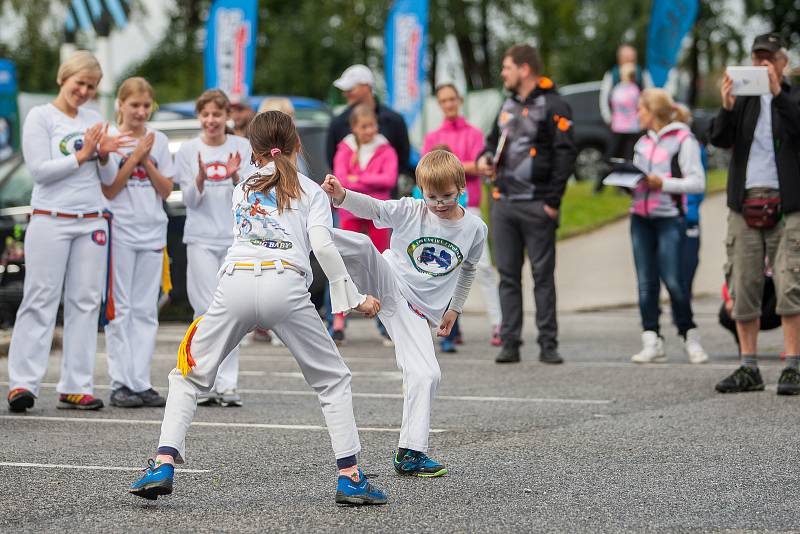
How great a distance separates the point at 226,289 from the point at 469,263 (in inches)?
54.8

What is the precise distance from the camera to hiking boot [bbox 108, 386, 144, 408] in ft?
27.9

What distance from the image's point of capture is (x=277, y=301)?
5512 millimetres

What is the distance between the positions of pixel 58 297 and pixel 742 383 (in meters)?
4.24

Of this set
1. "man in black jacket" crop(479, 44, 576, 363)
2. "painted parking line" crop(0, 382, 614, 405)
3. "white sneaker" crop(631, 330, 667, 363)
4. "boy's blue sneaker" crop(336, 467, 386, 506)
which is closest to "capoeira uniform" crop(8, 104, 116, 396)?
"painted parking line" crop(0, 382, 614, 405)

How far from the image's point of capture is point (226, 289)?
5.55 m

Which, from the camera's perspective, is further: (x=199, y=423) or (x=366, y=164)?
(x=366, y=164)

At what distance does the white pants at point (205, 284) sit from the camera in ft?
28.0

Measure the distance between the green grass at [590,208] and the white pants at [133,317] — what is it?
11558 millimetres

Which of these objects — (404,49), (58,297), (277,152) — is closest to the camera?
(277,152)

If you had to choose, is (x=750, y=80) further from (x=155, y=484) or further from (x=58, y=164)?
(x=155, y=484)

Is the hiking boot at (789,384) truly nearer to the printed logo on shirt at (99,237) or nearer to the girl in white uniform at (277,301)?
the girl in white uniform at (277,301)

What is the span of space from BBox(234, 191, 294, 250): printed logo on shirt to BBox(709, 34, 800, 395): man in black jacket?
13.5 feet

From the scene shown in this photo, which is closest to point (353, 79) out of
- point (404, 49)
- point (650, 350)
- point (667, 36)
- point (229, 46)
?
point (650, 350)

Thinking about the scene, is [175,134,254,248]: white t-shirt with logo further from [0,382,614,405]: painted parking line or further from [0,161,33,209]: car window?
[0,161,33,209]: car window
